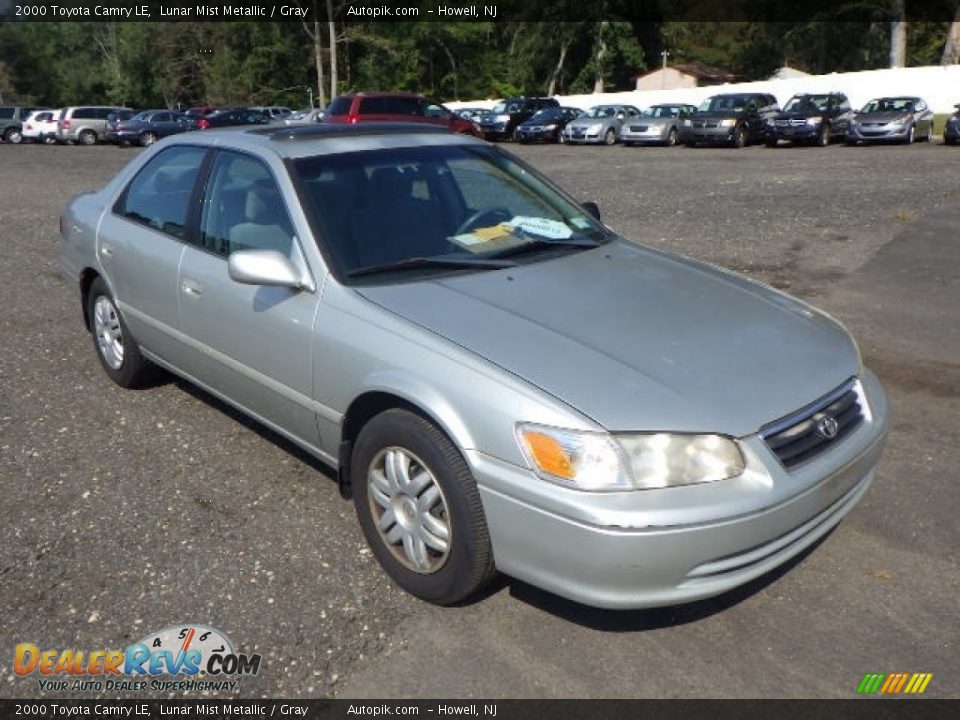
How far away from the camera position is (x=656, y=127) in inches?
1115

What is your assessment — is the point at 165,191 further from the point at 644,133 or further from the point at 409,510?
the point at 644,133

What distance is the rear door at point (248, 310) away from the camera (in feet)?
11.7

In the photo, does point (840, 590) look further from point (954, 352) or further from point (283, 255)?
point (954, 352)

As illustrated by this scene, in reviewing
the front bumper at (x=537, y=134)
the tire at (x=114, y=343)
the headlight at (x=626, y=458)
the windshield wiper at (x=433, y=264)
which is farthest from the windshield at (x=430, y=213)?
the front bumper at (x=537, y=134)

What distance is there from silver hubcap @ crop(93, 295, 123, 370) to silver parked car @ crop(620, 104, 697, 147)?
25.2m

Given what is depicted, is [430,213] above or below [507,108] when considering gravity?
below

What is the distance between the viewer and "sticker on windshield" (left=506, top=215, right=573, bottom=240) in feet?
13.3

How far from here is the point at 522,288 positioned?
344 cm

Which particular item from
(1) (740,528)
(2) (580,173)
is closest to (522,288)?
(1) (740,528)

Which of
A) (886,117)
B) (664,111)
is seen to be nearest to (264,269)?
(886,117)

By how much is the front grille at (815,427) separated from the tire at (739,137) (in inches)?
1002

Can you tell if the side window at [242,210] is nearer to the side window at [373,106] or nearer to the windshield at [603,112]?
the side window at [373,106]

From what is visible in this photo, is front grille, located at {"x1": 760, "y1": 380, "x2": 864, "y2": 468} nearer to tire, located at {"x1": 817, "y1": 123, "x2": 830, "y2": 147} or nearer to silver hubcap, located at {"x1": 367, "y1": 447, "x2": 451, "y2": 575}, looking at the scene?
silver hubcap, located at {"x1": 367, "y1": 447, "x2": 451, "y2": 575}

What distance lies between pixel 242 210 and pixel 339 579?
1.77m
